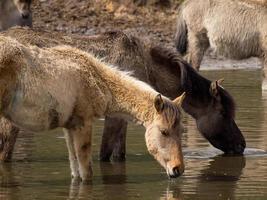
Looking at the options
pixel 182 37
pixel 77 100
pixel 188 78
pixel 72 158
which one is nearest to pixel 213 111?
pixel 188 78

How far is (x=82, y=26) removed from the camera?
2486cm

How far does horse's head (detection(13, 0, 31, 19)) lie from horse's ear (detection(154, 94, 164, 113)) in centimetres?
853

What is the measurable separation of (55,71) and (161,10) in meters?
16.1

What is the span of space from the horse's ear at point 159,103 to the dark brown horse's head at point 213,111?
2.35m

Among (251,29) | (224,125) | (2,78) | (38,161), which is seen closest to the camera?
(2,78)

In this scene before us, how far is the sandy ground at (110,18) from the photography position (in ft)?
80.2

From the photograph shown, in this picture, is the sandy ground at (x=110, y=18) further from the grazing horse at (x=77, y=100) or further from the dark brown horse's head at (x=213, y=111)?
the grazing horse at (x=77, y=100)

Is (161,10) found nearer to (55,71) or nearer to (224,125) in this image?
(224,125)

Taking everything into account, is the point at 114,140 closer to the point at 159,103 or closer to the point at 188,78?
the point at 188,78

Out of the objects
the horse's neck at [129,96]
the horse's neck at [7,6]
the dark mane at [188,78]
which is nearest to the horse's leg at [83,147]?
the horse's neck at [129,96]

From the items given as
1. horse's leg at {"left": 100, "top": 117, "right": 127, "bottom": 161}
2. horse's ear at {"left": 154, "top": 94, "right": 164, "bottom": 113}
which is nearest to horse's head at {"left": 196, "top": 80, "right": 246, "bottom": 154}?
horse's leg at {"left": 100, "top": 117, "right": 127, "bottom": 161}

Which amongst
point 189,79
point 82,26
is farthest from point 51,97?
point 82,26

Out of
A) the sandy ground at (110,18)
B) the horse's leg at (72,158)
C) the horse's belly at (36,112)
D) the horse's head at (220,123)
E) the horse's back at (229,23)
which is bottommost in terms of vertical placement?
the sandy ground at (110,18)

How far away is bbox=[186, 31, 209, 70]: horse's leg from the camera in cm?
1964
